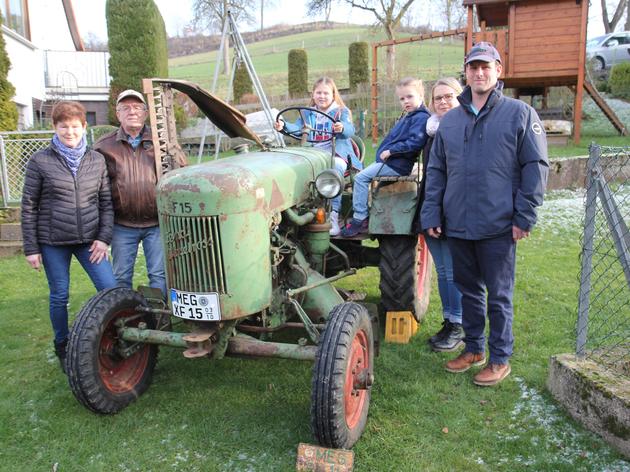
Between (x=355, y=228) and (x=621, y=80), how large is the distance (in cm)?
1721

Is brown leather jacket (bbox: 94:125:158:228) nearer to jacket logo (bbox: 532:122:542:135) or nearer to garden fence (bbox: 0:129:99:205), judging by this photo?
jacket logo (bbox: 532:122:542:135)

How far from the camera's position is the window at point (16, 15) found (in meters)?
12.7

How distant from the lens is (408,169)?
4.18m

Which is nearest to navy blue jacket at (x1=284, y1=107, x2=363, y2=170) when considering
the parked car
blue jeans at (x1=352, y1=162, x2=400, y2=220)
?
blue jeans at (x1=352, y1=162, x2=400, y2=220)

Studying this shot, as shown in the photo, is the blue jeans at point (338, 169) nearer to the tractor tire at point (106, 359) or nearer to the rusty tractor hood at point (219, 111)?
the rusty tractor hood at point (219, 111)

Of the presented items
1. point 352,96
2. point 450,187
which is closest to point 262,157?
point 450,187

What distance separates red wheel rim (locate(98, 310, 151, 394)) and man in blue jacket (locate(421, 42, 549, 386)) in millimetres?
1945

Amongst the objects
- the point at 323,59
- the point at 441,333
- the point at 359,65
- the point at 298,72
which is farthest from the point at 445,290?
the point at 323,59

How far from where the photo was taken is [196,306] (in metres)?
2.80

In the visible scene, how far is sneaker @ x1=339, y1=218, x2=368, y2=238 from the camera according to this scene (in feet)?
14.0

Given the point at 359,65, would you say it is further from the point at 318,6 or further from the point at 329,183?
the point at 329,183

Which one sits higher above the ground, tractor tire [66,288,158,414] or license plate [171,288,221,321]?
license plate [171,288,221,321]

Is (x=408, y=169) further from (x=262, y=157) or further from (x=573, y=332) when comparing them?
(x=573, y=332)

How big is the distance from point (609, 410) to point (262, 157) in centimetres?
229
